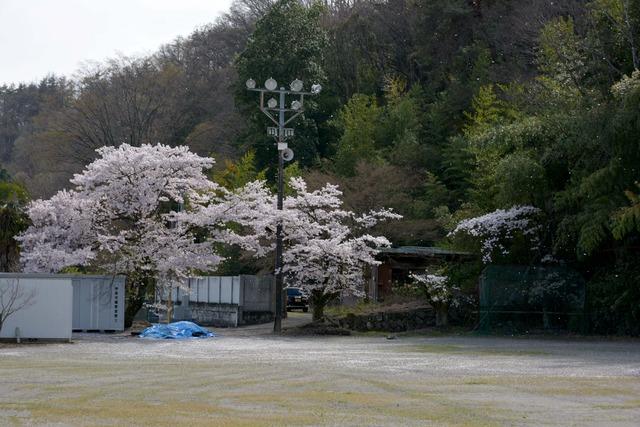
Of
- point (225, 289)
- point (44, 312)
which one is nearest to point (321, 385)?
point (44, 312)

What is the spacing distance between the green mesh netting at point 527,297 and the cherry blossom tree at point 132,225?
858 cm

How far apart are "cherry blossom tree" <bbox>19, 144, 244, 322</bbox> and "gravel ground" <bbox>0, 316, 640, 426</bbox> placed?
7.36 metres

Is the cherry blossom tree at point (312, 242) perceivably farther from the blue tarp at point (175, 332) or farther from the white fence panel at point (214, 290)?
the blue tarp at point (175, 332)

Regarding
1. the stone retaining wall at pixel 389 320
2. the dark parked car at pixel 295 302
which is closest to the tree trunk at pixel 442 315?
the stone retaining wall at pixel 389 320

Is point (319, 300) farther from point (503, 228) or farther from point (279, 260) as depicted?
point (503, 228)

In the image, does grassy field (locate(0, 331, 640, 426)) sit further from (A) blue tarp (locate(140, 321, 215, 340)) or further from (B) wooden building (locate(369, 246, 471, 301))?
(B) wooden building (locate(369, 246, 471, 301))

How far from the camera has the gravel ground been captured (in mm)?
11602

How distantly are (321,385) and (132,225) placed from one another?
19.5m

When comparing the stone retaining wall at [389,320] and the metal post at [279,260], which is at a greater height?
the metal post at [279,260]

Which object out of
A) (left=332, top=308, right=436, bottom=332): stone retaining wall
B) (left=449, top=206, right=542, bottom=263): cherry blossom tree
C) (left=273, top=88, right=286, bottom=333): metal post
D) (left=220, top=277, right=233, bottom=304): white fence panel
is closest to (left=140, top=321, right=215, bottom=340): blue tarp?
(left=273, top=88, right=286, bottom=333): metal post

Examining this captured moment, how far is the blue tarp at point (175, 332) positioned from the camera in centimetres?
2894

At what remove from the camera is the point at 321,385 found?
49.4ft

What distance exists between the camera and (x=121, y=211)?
33.0m

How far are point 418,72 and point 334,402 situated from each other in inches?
2017
